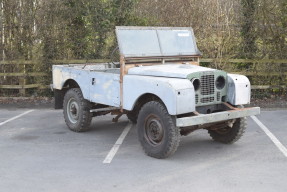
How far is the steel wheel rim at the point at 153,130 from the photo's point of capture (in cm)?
572

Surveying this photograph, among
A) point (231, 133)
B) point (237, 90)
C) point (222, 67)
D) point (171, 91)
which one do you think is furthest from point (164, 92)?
point (222, 67)

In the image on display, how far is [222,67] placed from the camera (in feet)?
35.7

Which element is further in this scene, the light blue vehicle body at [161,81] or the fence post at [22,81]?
the fence post at [22,81]

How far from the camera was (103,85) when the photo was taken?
6641 mm

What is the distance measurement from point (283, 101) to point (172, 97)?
5866mm

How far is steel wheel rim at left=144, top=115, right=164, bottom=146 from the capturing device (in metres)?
5.72

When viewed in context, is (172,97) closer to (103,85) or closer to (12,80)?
(103,85)

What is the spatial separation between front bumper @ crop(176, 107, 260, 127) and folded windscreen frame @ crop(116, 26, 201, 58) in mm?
1473

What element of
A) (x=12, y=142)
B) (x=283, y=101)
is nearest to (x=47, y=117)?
(x=12, y=142)

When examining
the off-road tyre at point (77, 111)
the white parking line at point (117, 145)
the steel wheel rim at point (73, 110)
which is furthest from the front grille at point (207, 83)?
the steel wheel rim at point (73, 110)

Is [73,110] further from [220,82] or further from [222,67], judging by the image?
[222,67]

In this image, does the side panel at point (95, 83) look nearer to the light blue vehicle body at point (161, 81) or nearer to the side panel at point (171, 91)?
the light blue vehicle body at point (161, 81)

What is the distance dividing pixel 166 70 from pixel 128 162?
4.71ft

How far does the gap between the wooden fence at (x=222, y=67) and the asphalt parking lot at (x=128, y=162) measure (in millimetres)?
3074
